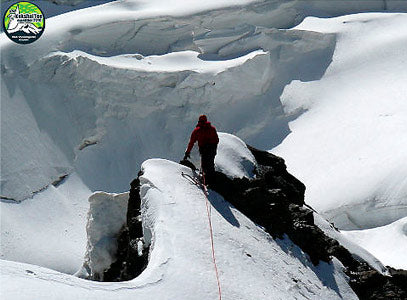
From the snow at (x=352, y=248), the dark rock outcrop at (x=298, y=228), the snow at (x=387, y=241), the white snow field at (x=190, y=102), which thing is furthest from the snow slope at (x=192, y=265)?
the white snow field at (x=190, y=102)

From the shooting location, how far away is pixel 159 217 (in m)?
10.2

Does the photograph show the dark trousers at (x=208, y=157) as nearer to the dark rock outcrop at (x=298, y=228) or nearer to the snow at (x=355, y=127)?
the dark rock outcrop at (x=298, y=228)

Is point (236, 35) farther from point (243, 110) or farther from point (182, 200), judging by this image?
point (182, 200)

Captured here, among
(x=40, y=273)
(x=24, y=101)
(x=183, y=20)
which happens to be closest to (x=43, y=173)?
(x=24, y=101)

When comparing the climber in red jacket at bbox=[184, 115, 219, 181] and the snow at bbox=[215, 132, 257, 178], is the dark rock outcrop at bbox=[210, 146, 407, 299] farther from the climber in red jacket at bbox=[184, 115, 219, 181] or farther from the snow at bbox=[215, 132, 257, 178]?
the climber in red jacket at bbox=[184, 115, 219, 181]

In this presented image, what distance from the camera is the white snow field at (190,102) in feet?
62.7

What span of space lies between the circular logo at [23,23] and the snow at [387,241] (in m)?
12.6

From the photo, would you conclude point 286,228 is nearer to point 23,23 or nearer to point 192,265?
point 192,265

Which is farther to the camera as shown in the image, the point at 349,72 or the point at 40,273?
the point at 349,72

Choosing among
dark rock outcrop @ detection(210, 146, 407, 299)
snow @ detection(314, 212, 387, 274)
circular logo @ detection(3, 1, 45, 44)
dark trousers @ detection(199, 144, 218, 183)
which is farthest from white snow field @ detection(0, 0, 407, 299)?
dark trousers @ detection(199, 144, 218, 183)

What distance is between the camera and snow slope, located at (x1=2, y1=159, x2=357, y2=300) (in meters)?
8.15

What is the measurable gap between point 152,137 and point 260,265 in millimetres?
13219

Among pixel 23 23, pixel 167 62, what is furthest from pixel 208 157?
pixel 23 23

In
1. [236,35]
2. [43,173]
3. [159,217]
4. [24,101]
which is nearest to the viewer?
[159,217]
